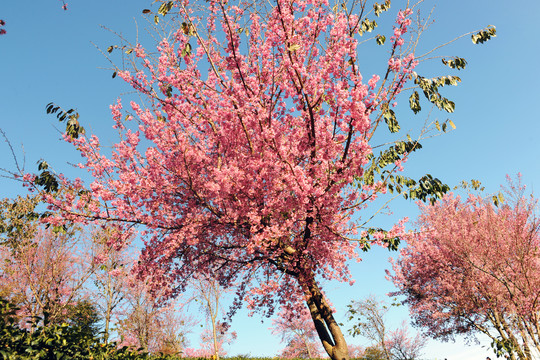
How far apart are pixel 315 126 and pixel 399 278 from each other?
699 inches

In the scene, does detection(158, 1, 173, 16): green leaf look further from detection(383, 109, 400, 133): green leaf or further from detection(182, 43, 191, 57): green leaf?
detection(383, 109, 400, 133): green leaf

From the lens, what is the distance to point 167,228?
7477mm

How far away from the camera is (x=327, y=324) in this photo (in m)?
7.77

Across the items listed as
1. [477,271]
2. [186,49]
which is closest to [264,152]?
[186,49]

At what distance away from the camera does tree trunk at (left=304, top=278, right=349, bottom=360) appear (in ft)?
24.4

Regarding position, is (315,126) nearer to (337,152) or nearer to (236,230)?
(337,152)

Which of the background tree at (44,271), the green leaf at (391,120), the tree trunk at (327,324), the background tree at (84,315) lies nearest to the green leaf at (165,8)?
the green leaf at (391,120)

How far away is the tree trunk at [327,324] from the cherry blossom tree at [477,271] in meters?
2.38

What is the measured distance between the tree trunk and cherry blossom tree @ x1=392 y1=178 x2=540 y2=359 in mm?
2376

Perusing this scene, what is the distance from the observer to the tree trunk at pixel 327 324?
7.43 metres

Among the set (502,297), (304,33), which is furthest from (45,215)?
(502,297)

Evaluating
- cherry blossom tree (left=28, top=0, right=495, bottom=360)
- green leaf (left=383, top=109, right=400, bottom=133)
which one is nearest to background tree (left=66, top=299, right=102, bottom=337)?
cherry blossom tree (left=28, top=0, right=495, bottom=360)

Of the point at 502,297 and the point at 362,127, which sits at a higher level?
the point at 362,127

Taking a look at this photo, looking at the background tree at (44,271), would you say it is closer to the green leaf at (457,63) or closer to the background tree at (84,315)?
the background tree at (84,315)
